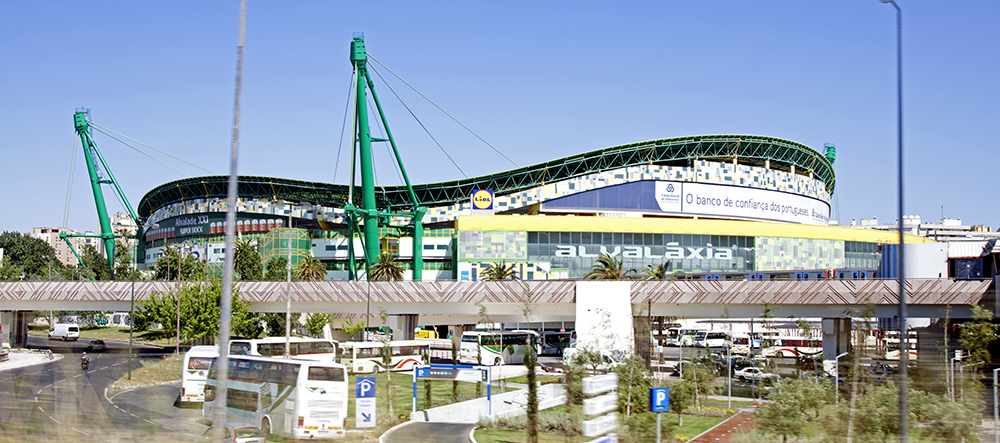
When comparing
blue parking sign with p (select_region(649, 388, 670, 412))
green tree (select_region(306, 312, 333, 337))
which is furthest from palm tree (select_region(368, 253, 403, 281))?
blue parking sign with p (select_region(649, 388, 670, 412))

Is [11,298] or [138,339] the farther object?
[138,339]

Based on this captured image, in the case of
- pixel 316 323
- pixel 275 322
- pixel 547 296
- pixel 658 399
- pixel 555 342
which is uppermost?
pixel 547 296

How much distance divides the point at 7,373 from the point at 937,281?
58.8 meters

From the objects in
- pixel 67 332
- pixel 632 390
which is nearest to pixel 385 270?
pixel 67 332

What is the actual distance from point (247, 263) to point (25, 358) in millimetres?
33262

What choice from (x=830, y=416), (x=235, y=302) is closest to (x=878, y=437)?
(x=830, y=416)

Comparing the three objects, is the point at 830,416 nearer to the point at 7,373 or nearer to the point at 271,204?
the point at 7,373

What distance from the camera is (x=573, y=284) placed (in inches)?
2158

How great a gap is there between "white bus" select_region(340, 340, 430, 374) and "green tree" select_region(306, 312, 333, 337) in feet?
61.4

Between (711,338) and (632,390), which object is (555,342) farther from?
(632,390)

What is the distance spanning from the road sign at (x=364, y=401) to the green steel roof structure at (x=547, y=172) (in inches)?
3267

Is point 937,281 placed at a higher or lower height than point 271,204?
lower

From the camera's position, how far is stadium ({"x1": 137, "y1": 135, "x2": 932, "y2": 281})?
3676 inches

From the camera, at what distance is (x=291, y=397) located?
2327 cm
